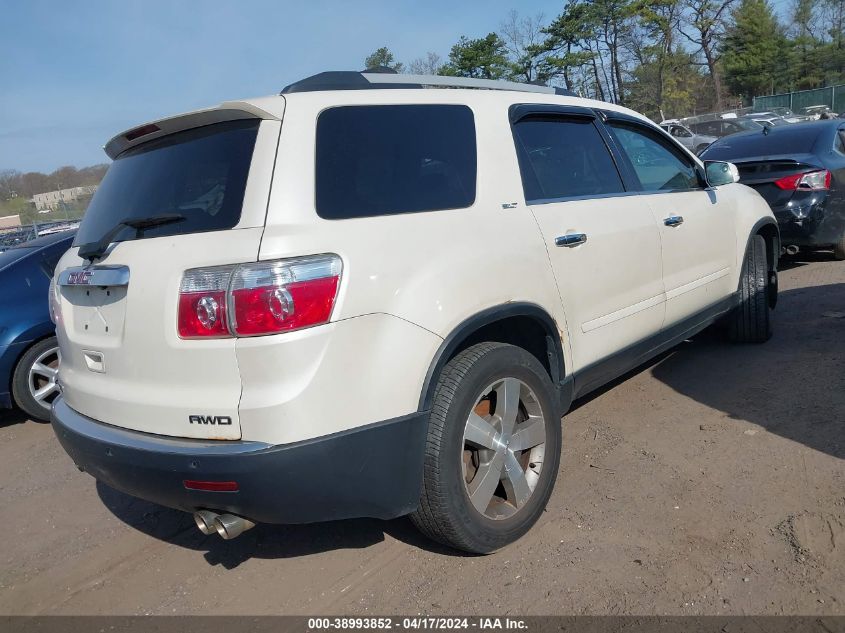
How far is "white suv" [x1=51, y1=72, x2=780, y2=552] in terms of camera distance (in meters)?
2.29

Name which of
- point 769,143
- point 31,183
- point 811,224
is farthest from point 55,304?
point 31,183

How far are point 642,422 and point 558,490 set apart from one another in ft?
3.23

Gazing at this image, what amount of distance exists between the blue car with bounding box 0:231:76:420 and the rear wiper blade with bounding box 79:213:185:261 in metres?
2.94

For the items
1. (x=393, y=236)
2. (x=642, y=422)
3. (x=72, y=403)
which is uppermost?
(x=393, y=236)

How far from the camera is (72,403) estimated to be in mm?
2928

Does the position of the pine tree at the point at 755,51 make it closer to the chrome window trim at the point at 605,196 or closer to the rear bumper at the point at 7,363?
the chrome window trim at the point at 605,196

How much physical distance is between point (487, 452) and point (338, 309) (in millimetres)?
956

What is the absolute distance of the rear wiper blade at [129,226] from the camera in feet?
8.52

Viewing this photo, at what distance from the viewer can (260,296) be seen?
88.3 inches

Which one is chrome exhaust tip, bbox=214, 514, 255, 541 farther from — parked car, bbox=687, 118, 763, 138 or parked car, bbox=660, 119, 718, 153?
parked car, bbox=687, 118, 763, 138

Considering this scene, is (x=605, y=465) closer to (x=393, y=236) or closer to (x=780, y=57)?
(x=393, y=236)

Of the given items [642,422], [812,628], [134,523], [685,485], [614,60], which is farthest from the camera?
[614,60]

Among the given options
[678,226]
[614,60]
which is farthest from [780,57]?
[678,226]

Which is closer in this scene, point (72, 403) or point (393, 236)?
point (393, 236)
